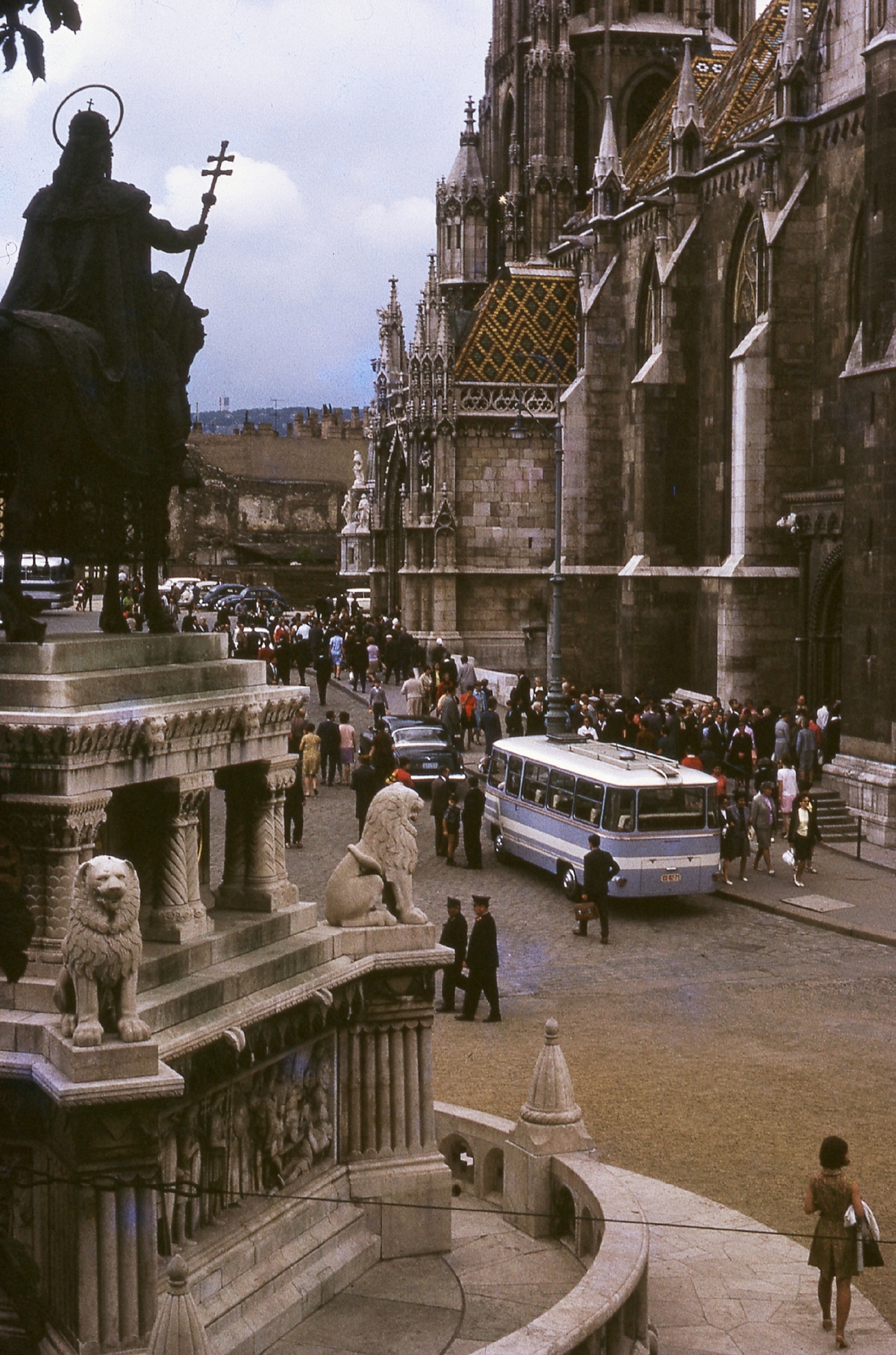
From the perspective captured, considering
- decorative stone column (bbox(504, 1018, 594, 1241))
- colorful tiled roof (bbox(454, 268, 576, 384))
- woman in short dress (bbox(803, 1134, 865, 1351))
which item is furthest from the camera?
colorful tiled roof (bbox(454, 268, 576, 384))

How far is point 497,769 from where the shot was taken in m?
28.5

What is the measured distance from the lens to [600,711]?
3619 cm

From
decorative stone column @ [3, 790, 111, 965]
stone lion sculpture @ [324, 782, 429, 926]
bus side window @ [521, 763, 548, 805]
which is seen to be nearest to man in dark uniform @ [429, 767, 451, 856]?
bus side window @ [521, 763, 548, 805]

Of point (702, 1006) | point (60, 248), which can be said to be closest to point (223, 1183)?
point (60, 248)

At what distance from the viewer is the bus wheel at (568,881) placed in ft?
78.9

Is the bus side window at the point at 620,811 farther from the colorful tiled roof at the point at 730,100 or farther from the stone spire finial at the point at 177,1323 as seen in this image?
the colorful tiled roof at the point at 730,100

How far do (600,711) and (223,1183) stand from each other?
88.5 ft

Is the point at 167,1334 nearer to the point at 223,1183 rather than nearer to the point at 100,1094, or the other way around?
the point at 100,1094

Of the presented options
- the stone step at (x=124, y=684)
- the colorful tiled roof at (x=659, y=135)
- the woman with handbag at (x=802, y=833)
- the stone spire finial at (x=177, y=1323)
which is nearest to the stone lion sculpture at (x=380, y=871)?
the stone step at (x=124, y=684)

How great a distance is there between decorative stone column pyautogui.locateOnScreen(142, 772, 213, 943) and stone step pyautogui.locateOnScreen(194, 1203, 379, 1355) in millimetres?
1629

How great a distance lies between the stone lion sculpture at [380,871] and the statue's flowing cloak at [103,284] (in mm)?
2600

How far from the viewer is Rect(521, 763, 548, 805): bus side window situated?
84.6ft

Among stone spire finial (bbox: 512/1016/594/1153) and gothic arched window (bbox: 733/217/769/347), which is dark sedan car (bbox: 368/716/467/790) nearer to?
gothic arched window (bbox: 733/217/769/347)

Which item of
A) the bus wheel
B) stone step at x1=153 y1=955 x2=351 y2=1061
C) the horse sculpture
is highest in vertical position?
the horse sculpture
